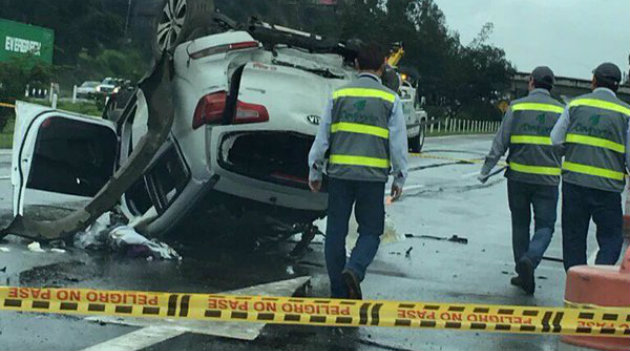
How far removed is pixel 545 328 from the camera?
5.35m

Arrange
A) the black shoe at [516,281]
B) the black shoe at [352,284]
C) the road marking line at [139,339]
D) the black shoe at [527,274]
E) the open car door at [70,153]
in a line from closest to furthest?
1. the road marking line at [139,339]
2. the black shoe at [352,284]
3. the black shoe at [527,274]
4. the black shoe at [516,281]
5. the open car door at [70,153]

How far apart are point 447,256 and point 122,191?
342 cm

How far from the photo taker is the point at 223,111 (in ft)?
25.3

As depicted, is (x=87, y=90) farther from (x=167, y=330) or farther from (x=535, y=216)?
(x=167, y=330)

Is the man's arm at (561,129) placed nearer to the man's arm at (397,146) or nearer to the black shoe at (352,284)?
the man's arm at (397,146)

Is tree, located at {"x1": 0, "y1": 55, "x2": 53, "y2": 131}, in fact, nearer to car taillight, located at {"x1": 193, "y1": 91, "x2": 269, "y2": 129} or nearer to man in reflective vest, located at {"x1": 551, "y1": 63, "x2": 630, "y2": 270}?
car taillight, located at {"x1": 193, "y1": 91, "x2": 269, "y2": 129}

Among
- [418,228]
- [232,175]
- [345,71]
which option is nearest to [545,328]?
[232,175]

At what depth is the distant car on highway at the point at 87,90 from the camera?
27.7 m

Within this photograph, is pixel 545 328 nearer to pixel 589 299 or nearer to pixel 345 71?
pixel 589 299

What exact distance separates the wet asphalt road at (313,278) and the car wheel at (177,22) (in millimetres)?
1708

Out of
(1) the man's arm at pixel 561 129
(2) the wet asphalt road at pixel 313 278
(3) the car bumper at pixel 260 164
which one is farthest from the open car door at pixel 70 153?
(1) the man's arm at pixel 561 129

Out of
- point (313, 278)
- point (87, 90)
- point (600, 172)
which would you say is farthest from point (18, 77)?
point (600, 172)

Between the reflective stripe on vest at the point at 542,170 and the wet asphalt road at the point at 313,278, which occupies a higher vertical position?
the reflective stripe on vest at the point at 542,170

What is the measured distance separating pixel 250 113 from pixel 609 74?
2689mm
